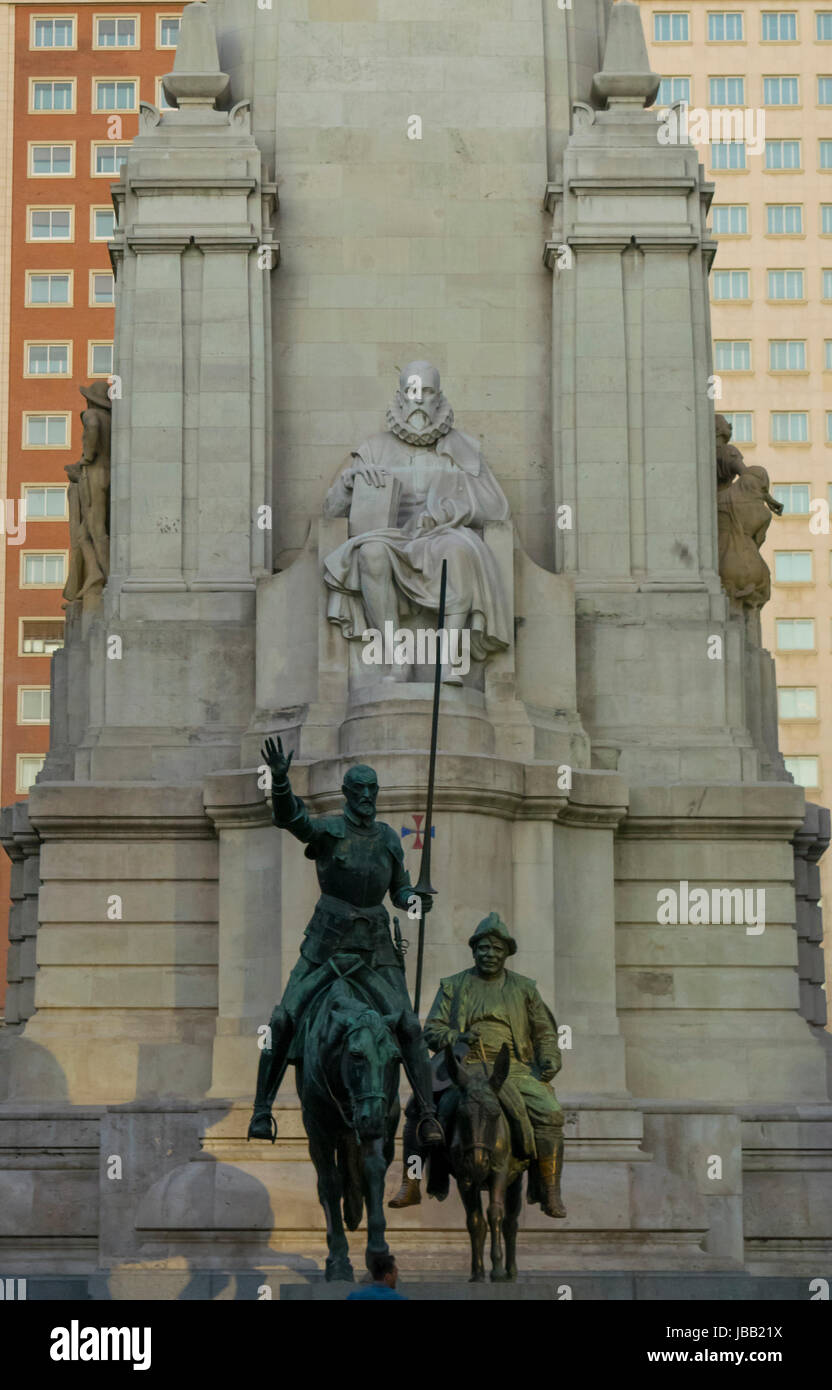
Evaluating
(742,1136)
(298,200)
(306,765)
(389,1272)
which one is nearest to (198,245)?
(298,200)

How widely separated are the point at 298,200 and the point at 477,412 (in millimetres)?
3658

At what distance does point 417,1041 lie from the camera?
24016mm

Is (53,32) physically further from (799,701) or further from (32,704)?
(799,701)

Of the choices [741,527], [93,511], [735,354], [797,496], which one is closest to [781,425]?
[797,496]

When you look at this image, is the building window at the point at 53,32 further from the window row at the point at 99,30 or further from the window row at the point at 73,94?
the window row at the point at 73,94

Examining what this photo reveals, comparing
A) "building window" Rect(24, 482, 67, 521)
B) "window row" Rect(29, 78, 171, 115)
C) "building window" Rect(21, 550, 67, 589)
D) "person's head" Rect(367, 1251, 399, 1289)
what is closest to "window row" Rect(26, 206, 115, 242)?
"window row" Rect(29, 78, 171, 115)

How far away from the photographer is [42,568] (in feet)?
267

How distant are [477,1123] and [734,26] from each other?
6920 cm

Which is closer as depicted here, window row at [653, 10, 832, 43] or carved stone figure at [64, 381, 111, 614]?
carved stone figure at [64, 381, 111, 614]

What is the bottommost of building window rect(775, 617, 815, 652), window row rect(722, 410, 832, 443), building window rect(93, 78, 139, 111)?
building window rect(775, 617, 815, 652)

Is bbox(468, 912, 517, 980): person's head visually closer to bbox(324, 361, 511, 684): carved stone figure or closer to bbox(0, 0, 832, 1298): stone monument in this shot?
bbox(0, 0, 832, 1298): stone monument

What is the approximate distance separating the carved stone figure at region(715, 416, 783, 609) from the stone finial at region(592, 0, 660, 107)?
4.54m

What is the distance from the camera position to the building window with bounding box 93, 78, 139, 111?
278ft

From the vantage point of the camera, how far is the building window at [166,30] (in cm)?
8481
